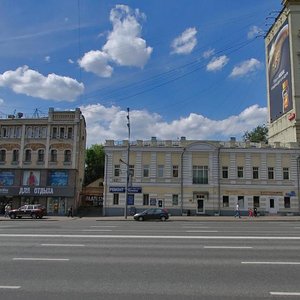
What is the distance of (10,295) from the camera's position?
23.7 ft

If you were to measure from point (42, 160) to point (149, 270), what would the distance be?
41.8 meters

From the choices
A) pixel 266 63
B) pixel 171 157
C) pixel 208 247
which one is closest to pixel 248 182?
pixel 171 157

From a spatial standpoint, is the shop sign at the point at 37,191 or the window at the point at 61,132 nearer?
the shop sign at the point at 37,191

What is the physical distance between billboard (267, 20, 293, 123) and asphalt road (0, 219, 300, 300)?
141 feet

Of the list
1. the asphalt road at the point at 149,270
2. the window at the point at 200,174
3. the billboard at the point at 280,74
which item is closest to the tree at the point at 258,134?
the billboard at the point at 280,74

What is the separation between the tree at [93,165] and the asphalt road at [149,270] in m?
60.9

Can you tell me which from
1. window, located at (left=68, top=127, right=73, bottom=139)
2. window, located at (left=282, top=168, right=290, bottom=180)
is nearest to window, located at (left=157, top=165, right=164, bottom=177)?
window, located at (left=68, top=127, right=73, bottom=139)

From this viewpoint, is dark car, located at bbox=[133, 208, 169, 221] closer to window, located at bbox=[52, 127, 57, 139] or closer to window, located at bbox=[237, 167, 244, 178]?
window, located at bbox=[237, 167, 244, 178]

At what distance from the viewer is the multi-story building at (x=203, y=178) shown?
46.1 meters

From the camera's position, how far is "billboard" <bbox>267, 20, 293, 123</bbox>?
53688 millimetres

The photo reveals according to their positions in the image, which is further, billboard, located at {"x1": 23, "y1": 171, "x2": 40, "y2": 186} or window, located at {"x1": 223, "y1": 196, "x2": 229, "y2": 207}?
billboard, located at {"x1": 23, "y1": 171, "x2": 40, "y2": 186}

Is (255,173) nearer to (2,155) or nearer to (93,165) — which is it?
(2,155)

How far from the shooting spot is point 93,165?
76.4 meters

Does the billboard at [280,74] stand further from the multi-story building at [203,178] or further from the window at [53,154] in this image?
the window at [53,154]
